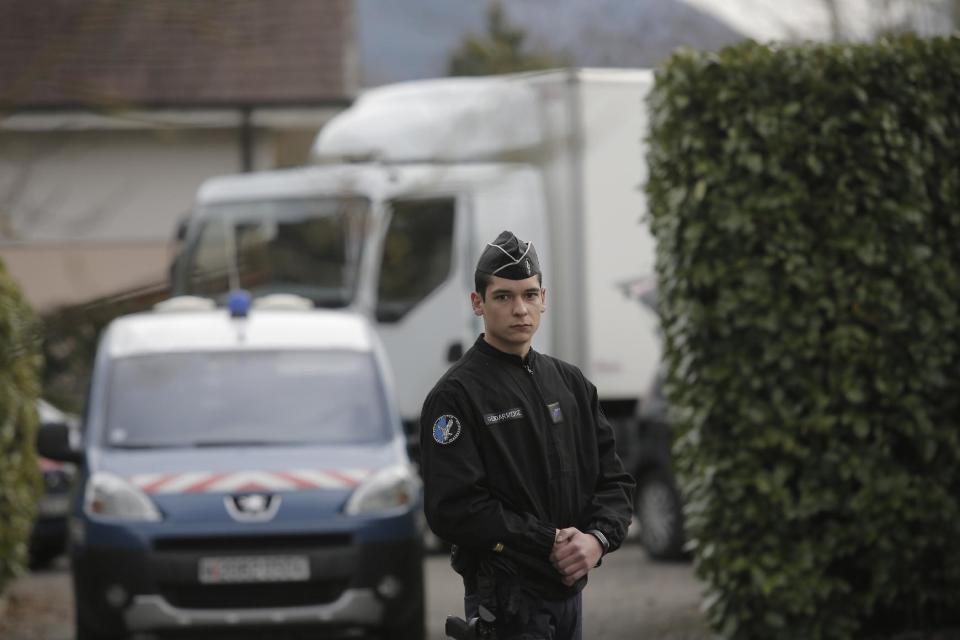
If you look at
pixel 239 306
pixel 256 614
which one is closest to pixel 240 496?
pixel 256 614

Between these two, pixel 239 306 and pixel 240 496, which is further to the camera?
pixel 239 306

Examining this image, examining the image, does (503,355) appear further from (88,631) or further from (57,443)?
(57,443)

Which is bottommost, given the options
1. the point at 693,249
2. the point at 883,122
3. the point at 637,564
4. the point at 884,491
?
the point at 637,564

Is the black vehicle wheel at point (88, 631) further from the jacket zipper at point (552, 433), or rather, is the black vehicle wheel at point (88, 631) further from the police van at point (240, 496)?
the jacket zipper at point (552, 433)

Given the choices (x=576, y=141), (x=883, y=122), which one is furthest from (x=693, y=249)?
(x=576, y=141)

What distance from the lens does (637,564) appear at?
556 inches

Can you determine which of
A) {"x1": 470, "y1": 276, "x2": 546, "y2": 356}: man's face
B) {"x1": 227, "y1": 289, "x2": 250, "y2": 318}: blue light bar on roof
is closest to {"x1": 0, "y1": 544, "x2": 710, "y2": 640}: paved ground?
{"x1": 227, "y1": 289, "x2": 250, "y2": 318}: blue light bar on roof

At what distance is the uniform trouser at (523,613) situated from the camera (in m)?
4.80

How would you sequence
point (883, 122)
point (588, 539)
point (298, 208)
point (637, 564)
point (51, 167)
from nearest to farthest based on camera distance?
1. point (51, 167)
2. point (588, 539)
3. point (883, 122)
4. point (637, 564)
5. point (298, 208)

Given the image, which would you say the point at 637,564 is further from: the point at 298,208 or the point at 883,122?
the point at 883,122

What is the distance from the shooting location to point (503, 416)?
477 cm

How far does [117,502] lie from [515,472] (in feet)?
15.9

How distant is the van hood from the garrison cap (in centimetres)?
461

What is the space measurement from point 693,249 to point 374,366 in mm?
2799
